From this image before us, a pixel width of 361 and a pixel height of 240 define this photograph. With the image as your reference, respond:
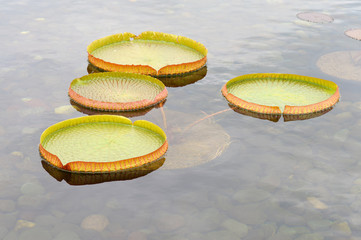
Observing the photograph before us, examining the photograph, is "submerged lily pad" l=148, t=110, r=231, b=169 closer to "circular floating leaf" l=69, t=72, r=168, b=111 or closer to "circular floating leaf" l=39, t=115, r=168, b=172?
"circular floating leaf" l=39, t=115, r=168, b=172

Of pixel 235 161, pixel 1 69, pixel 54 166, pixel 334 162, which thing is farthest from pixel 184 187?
pixel 1 69

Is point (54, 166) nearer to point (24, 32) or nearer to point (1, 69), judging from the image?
point (1, 69)

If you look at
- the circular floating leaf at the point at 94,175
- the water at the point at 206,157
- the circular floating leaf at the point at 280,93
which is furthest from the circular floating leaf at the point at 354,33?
the circular floating leaf at the point at 94,175

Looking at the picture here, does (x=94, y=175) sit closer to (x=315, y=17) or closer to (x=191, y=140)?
(x=191, y=140)

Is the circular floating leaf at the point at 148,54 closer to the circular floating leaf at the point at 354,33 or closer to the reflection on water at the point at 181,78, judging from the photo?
the reflection on water at the point at 181,78

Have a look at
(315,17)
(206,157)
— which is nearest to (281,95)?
(206,157)

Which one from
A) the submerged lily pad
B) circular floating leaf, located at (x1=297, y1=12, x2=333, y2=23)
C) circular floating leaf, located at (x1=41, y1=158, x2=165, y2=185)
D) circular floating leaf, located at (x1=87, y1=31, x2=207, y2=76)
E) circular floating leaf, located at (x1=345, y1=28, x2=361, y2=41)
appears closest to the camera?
circular floating leaf, located at (x1=41, y1=158, x2=165, y2=185)

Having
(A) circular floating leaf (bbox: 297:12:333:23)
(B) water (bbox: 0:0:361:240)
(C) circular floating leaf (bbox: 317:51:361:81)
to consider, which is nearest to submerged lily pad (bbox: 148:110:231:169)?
(B) water (bbox: 0:0:361:240)
